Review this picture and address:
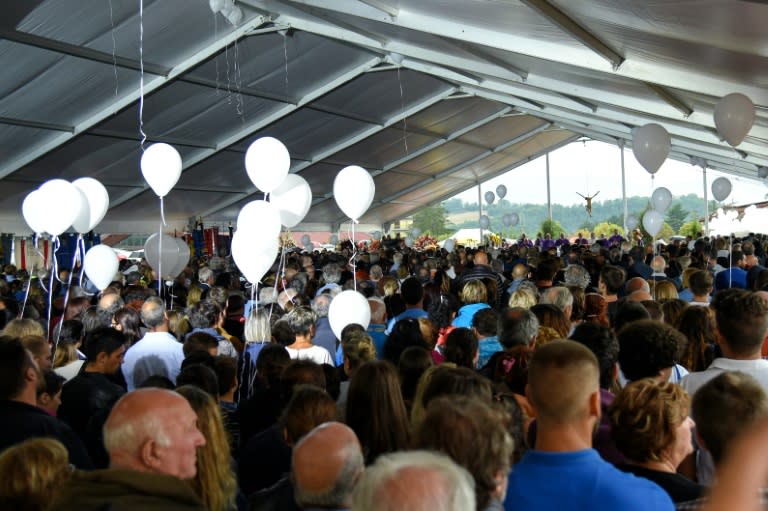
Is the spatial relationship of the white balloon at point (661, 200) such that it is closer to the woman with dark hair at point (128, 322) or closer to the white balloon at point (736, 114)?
the white balloon at point (736, 114)

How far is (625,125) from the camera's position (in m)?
13.8

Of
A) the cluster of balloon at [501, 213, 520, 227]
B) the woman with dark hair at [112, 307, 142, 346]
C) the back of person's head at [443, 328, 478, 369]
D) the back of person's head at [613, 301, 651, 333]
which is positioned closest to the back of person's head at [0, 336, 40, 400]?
the back of person's head at [443, 328, 478, 369]

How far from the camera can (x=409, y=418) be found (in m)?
2.80

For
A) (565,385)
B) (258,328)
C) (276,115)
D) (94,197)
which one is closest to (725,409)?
(565,385)

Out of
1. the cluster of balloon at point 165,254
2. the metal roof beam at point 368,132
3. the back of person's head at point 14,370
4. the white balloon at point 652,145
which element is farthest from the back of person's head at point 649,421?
the metal roof beam at point 368,132

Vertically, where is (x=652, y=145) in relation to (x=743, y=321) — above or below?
above

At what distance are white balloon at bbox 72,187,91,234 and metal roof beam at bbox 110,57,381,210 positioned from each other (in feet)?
28.4

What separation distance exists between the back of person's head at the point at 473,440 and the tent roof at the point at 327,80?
11.4 feet

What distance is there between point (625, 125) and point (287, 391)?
12.1 meters

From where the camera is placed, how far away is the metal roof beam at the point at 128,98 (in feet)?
37.6

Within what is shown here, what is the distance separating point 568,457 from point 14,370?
6.88 feet

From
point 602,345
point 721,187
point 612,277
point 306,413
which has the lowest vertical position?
point 306,413

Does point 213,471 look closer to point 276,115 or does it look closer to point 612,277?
point 612,277

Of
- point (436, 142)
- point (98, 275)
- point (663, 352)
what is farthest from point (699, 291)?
point (436, 142)
